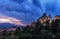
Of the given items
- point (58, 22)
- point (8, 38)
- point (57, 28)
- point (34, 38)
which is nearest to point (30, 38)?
point (34, 38)

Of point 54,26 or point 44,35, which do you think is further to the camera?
point 54,26

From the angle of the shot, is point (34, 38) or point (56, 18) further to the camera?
point (56, 18)

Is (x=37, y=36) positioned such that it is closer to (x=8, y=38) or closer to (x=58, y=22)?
(x=8, y=38)

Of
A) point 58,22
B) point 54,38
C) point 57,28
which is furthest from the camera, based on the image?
point 58,22

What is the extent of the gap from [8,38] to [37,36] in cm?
1251

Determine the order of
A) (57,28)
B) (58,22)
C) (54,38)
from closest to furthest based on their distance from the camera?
(54,38) < (57,28) < (58,22)

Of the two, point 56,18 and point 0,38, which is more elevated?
point 56,18

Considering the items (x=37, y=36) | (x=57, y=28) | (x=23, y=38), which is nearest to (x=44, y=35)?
(x=37, y=36)

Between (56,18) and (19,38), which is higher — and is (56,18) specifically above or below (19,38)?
above

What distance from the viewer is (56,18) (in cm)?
12988

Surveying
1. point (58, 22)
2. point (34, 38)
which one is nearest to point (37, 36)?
point (34, 38)

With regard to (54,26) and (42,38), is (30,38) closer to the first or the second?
(42,38)

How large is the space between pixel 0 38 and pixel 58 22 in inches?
1989

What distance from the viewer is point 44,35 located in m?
87.6
